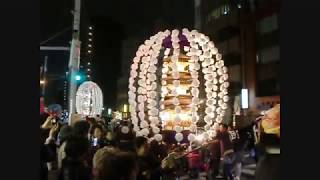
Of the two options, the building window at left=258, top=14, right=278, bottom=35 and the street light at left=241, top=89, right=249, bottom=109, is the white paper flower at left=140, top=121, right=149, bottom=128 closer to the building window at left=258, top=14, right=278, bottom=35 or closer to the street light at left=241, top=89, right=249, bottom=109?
the street light at left=241, top=89, right=249, bottom=109

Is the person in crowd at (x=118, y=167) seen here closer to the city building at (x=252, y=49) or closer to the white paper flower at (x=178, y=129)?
the white paper flower at (x=178, y=129)

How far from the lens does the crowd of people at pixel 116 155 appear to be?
2.69m

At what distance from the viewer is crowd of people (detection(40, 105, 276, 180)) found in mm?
2688

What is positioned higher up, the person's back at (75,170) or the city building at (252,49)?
the city building at (252,49)

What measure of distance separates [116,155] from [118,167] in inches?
3.4

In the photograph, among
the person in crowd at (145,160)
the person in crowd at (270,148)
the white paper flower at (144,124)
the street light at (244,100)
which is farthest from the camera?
the street light at (244,100)

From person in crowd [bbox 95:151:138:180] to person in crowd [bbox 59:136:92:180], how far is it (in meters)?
1.30

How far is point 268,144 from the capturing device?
11.2ft

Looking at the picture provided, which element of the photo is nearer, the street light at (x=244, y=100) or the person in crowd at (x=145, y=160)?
the person in crowd at (x=145, y=160)

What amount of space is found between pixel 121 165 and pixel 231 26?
29.9 meters

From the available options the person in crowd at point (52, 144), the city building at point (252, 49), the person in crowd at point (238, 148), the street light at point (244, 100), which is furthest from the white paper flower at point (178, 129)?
the city building at point (252, 49)

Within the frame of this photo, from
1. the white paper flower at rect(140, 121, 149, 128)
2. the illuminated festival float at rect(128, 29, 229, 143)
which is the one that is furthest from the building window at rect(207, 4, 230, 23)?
the white paper flower at rect(140, 121, 149, 128)

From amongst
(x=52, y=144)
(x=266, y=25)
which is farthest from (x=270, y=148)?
(x=266, y=25)

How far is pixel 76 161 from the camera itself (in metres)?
3.92
